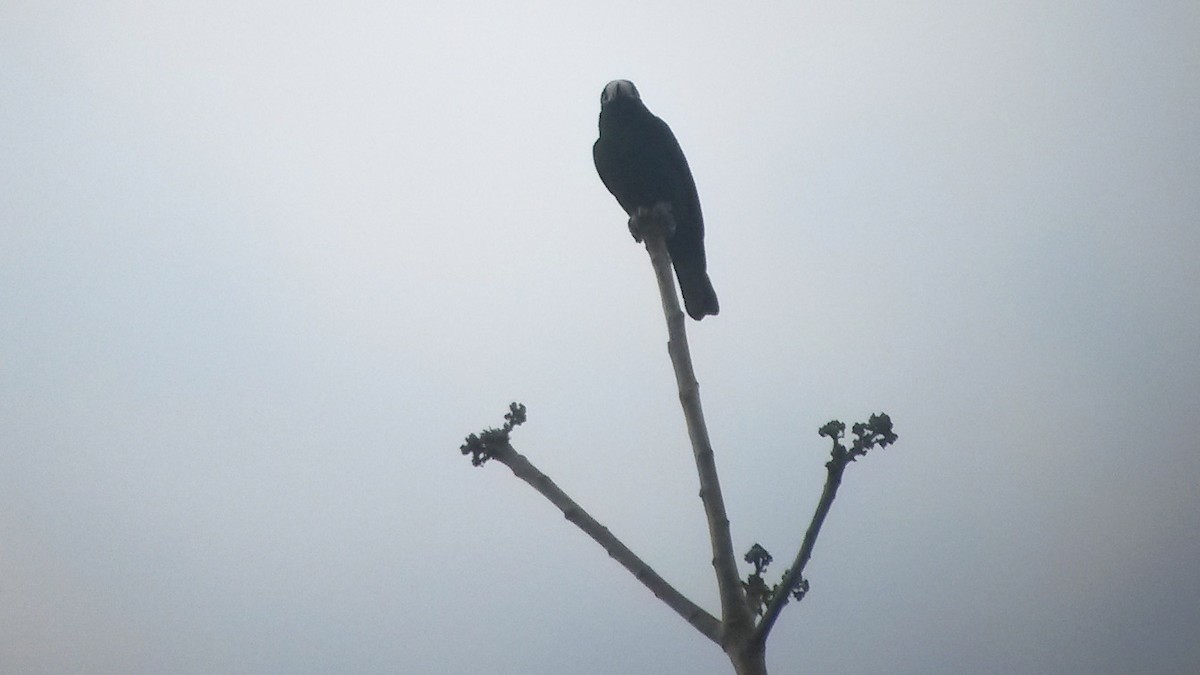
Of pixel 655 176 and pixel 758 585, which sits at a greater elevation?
pixel 655 176

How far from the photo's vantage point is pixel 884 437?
8.99ft

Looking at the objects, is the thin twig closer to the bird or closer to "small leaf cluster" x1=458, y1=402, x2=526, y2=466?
"small leaf cluster" x1=458, y1=402, x2=526, y2=466

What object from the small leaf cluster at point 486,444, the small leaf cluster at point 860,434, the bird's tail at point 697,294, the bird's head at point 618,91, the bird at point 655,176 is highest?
the bird's head at point 618,91

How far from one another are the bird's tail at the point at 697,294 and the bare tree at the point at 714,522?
3304 mm

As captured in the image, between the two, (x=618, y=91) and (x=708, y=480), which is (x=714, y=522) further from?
(x=618, y=91)

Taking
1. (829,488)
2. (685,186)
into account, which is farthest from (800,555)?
(685,186)

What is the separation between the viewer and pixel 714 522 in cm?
231

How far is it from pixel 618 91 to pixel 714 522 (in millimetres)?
5841

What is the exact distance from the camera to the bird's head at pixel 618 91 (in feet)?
24.0

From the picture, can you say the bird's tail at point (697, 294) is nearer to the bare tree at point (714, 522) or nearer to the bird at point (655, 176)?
the bird at point (655, 176)

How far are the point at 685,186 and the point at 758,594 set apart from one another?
4626 millimetres

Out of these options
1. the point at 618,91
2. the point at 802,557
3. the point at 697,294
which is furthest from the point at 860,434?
the point at 618,91

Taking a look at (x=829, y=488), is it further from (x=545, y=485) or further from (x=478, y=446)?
(x=478, y=446)

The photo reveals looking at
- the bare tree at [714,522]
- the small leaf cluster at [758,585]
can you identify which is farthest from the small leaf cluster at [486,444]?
the small leaf cluster at [758,585]
